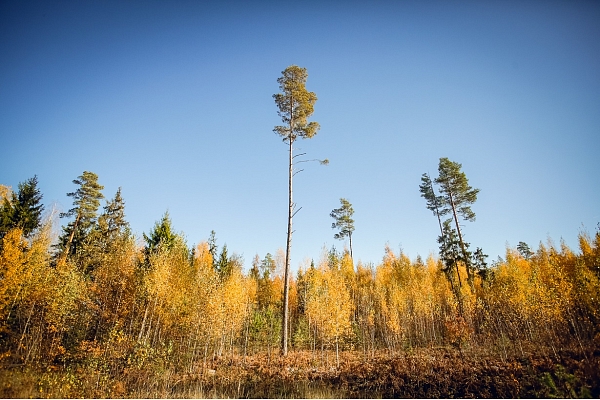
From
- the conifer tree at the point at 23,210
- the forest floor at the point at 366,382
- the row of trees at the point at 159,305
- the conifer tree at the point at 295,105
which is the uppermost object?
the conifer tree at the point at 295,105

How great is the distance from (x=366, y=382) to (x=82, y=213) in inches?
1159

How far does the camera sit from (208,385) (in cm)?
1199

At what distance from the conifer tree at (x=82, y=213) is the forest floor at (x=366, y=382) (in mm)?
16991

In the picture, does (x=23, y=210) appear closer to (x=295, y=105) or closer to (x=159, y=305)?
(x=159, y=305)

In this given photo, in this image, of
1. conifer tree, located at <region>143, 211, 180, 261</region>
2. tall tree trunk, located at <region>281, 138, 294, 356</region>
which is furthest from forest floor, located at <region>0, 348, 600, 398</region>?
conifer tree, located at <region>143, 211, 180, 261</region>

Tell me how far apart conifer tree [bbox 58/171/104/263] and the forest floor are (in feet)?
55.7

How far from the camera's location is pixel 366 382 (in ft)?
35.6

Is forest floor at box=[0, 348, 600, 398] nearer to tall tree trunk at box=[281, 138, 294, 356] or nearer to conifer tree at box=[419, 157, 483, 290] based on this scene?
tall tree trunk at box=[281, 138, 294, 356]

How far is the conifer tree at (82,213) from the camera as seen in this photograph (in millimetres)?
25641

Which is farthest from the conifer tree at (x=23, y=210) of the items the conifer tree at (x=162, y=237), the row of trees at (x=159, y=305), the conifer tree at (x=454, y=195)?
the conifer tree at (x=454, y=195)

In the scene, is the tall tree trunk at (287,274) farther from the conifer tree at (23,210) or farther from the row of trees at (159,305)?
the conifer tree at (23,210)

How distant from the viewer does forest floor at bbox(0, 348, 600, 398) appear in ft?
29.7

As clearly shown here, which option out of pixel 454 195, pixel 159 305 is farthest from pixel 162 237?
pixel 454 195

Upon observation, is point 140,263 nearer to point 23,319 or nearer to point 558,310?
point 23,319
